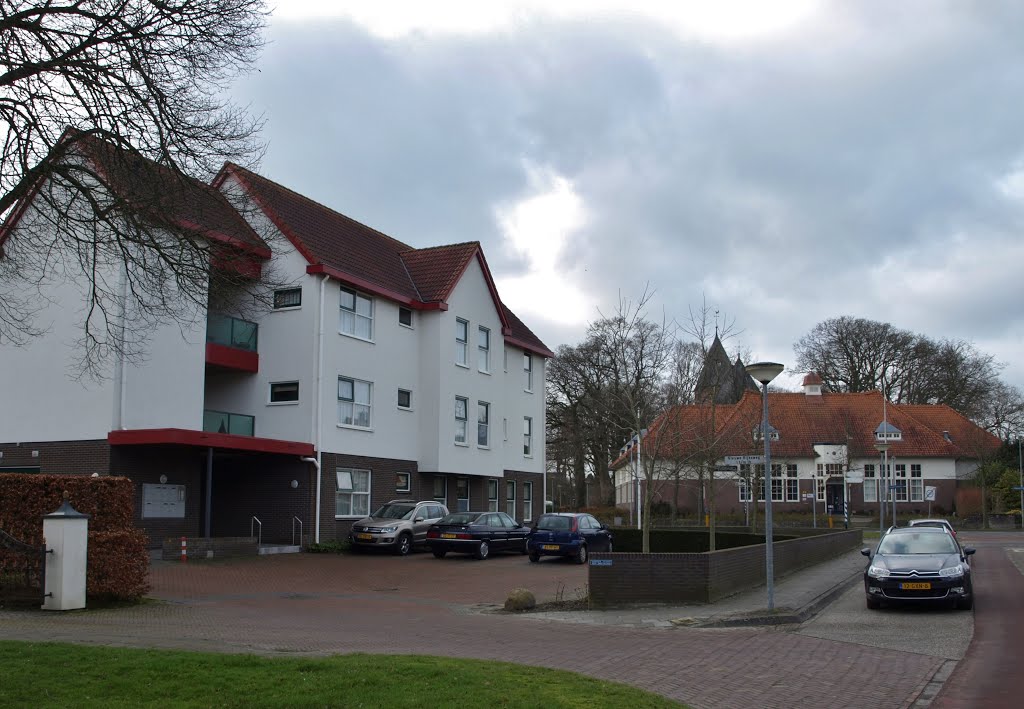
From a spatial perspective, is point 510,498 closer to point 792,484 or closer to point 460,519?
point 460,519

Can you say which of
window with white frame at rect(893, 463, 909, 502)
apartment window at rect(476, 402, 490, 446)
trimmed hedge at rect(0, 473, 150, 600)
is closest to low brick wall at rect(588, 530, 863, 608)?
trimmed hedge at rect(0, 473, 150, 600)

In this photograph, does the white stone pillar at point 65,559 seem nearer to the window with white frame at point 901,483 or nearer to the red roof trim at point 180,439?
the red roof trim at point 180,439

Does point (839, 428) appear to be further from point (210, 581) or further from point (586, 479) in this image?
point (210, 581)

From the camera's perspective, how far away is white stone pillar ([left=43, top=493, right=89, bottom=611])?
1446cm

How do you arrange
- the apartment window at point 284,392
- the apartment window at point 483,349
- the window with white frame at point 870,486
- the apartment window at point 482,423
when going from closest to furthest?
the apartment window at point 284,392, the apartment window at point 482,423, the apartment window at point 483,349, the window with white frame at point 870,486

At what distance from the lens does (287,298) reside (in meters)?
30.6

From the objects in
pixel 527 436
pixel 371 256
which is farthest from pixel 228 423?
pixel 527 436

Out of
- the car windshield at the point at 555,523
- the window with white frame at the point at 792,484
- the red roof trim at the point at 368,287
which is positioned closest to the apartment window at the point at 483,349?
the red roof trim at the point at 368,287

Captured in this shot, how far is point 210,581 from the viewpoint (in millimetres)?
20375

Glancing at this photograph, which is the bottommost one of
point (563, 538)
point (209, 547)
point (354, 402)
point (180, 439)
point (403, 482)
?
point (209, 547)

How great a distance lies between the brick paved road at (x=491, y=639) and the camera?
33.8 ft

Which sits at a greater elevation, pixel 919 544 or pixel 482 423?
pixel 482 423

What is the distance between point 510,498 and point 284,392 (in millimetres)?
13709

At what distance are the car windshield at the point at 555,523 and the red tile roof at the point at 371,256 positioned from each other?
989 cm
